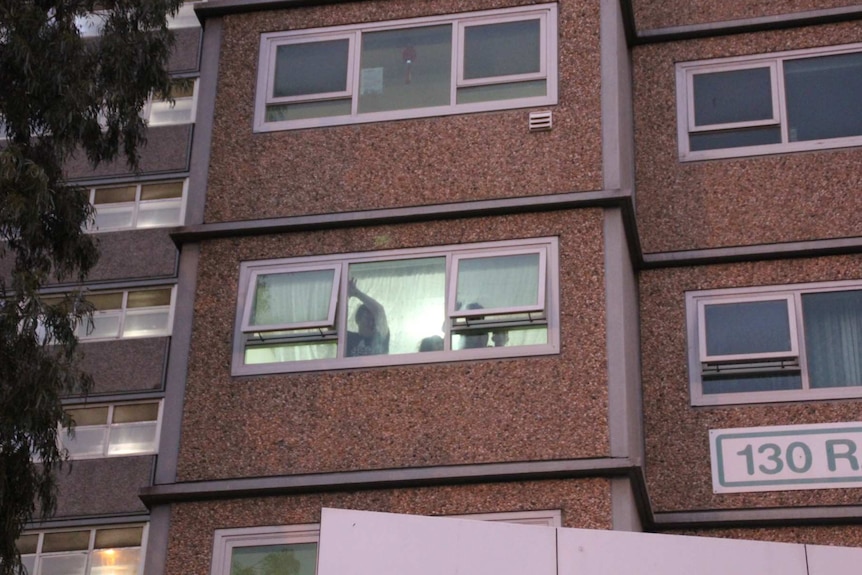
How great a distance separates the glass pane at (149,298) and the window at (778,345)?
4.77 meters

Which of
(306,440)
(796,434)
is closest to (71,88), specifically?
(306,440)

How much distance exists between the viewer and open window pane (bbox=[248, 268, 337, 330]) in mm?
12125

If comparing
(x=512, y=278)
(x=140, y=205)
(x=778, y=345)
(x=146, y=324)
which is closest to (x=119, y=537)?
(x=146, y=324)

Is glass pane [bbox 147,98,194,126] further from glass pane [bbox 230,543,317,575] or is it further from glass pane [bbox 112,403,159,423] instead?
glass pane [bbox 230,543,317,575]

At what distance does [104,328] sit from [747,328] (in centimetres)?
574

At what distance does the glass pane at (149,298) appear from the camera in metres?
14.4

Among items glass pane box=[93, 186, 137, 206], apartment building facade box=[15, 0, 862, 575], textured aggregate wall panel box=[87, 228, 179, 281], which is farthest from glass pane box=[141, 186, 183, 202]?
apartment building facade box=[15, 0, 862, 575]

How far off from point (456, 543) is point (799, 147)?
17.8 feet

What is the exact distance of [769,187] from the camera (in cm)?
1300

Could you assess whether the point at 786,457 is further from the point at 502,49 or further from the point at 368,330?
the point at 502,49

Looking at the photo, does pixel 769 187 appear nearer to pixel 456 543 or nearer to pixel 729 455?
pixel 729 455

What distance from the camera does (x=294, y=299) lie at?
12.3 m

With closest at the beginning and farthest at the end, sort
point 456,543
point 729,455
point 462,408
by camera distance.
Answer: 1. point 456,543
2. point 462,408
3. point 729,455

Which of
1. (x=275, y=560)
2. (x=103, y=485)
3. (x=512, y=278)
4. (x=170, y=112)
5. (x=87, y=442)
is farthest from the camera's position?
(x=170, y=112)
